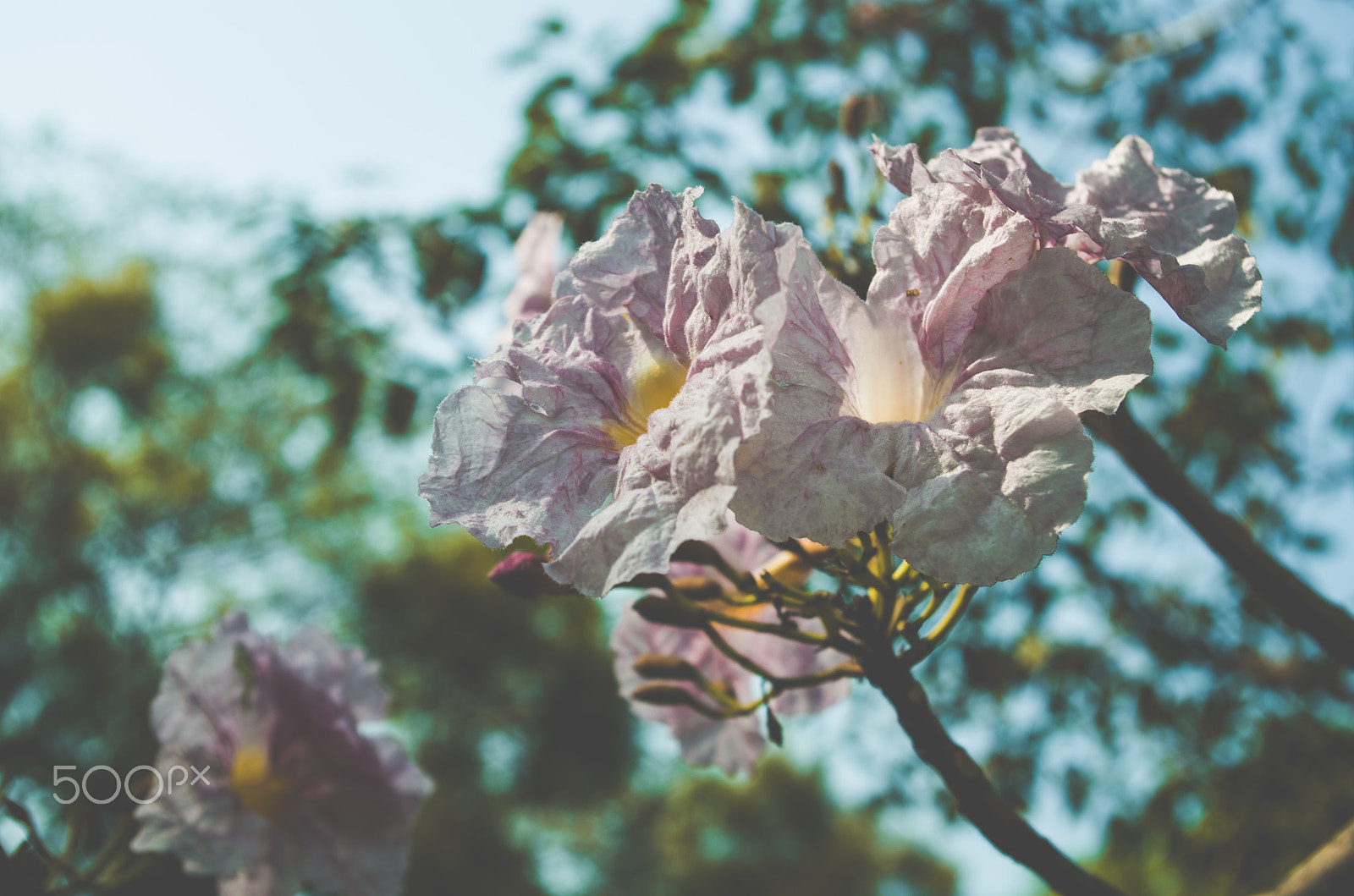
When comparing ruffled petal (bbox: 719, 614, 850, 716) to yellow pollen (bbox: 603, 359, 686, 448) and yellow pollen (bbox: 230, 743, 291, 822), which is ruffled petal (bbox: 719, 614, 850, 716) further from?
yellow pollen (bbox: 230, 743, 291, 822)

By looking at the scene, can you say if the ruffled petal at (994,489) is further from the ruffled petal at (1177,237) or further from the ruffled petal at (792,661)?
the ruffled petal at (792,661)

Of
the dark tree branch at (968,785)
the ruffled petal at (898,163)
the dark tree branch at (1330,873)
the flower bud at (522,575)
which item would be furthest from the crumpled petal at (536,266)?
the dark tree branch at (1330,873)

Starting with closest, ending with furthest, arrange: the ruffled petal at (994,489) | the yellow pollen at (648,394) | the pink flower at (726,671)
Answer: the ruffled petal at (994,489) < the yellow pollen at (648,394) < the pink flower at (726,671)

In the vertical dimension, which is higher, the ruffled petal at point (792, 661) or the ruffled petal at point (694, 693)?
the ruffled petal at point (792, 661)

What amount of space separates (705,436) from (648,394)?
0.25 m

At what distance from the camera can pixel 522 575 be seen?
118cm

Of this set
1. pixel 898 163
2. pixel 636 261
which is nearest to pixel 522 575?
pixel 636 261

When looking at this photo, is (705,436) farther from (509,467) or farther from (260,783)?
(260,783)

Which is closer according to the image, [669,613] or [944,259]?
[944,259]

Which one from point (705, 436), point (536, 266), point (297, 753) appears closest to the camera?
point (705, 436)

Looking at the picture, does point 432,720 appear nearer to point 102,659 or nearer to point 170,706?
point 102,659

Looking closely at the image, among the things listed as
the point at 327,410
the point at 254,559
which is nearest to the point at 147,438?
the point at 254,559

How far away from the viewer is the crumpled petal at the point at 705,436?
76 cm

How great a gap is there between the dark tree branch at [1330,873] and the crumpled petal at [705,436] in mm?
914
